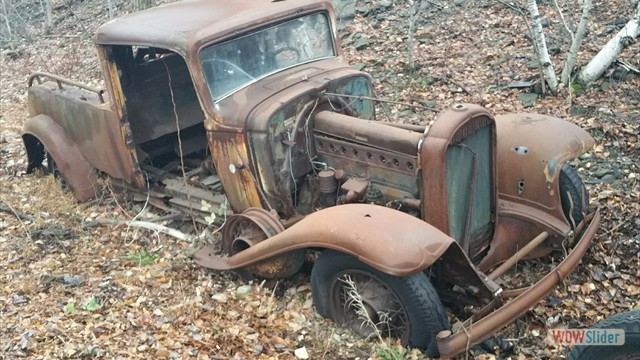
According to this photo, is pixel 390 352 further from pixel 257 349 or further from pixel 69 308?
pixel 69 308

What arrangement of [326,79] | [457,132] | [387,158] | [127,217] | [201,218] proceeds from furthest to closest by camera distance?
[127,217] < [201,218] < [326,79] < [387,158] < [457,132]

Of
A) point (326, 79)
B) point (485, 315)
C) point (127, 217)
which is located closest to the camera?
point (485, 315)

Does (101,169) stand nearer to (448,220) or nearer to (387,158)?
(387,158)

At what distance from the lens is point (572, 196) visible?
4.66 metres

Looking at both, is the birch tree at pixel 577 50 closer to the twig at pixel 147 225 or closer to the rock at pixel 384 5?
the rock at pixel 384 5

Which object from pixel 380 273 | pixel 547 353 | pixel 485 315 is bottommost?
pixel 547 353

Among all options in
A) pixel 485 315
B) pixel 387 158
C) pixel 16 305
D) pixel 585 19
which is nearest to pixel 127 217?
pixel 16 305

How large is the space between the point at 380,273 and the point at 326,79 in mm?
1690

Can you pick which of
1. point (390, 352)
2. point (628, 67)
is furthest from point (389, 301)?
point (628, 67)

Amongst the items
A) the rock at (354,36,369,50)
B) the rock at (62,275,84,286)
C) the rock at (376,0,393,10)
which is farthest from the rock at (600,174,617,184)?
the rock at (376,0,393,10)

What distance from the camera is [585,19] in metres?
6.60

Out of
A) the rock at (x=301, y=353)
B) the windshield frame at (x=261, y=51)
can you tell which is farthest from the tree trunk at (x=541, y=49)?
the rock at (x=301, y=353)

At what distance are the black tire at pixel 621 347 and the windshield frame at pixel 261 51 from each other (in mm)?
2890

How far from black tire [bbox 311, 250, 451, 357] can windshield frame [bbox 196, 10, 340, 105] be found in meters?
1.55
